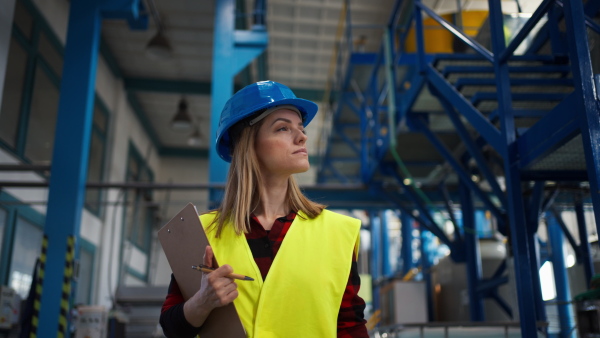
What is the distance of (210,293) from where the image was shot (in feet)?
5.32

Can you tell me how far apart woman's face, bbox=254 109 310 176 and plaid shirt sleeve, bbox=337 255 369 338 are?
435mm

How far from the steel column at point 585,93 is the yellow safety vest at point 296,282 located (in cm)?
205

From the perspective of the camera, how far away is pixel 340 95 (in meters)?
13.1

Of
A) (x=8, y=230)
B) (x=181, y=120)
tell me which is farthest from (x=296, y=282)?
(x=181, y=120)

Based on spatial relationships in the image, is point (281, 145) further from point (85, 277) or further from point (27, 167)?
point (85, 277)

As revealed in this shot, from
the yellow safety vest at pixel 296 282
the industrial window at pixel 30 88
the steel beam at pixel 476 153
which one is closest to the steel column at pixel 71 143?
the industrial window at pixel 30 88

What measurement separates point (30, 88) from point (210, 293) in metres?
11.7

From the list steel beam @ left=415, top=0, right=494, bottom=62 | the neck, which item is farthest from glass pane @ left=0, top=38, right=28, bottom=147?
the neck

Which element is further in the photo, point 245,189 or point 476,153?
point 476,153

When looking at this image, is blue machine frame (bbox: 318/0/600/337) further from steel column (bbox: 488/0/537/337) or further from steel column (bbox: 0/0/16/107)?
steel column (bbox: 0/0/16/107)

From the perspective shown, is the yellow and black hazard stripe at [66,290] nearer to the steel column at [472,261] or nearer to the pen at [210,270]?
the steel column at [472,261]

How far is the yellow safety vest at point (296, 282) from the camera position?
67.5 inches

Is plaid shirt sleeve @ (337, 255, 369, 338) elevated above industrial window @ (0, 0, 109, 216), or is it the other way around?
industrial window @ (0, 0, 109, 216)

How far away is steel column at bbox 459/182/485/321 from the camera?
28.5 feet
